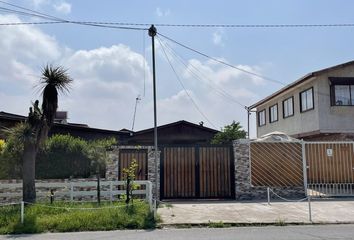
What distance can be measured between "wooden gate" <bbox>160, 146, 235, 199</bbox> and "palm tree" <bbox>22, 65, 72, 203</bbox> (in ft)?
16.4

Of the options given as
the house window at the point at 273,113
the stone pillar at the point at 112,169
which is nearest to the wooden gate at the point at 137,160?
the stone pillar at the point at 112,169

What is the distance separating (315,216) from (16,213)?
29.4ft

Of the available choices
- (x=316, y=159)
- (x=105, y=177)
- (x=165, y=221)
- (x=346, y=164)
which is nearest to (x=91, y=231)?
(x=165, y=221)

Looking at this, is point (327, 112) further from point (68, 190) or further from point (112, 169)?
point (68, 190)

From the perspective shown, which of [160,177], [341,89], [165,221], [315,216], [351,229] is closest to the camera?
[351,229]

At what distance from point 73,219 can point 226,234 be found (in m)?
4.26

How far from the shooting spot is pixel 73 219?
11438 millimetres

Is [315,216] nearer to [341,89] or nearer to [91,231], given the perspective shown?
[91,231]

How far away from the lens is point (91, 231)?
35.8ft

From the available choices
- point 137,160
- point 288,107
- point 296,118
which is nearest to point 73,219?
point 137,160

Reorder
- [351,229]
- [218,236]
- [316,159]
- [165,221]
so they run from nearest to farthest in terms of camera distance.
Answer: [218,236] → [351,229] → [165,221] → [316,159]

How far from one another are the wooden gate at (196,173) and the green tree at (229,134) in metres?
8.25

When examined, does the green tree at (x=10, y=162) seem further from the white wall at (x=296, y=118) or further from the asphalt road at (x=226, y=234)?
the white wall at (x=296, y=118)

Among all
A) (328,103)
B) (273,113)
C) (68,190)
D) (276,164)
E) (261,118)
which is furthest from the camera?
(261,118)
